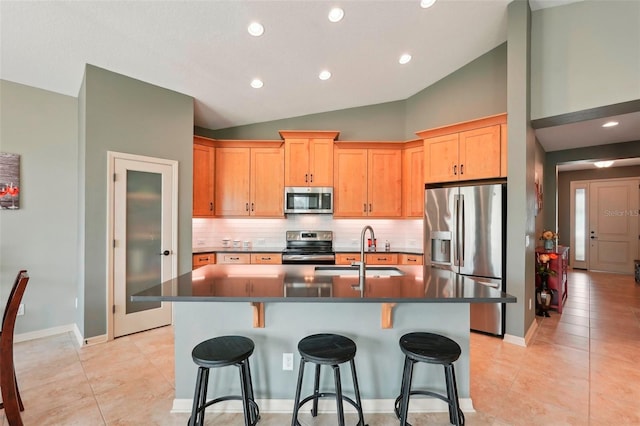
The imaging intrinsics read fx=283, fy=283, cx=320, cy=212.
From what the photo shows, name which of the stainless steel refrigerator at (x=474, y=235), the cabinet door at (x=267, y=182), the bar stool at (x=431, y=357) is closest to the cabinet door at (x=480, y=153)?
the stainless steel refrigerator at (x=474, y=235)

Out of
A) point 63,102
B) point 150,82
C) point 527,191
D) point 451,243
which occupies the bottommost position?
point 451,243

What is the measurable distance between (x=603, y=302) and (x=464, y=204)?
11.3 ft

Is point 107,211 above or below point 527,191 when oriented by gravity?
below

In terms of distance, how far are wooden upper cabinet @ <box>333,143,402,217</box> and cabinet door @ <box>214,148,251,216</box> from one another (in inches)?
56.9

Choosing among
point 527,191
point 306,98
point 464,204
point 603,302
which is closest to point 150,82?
point 306,98

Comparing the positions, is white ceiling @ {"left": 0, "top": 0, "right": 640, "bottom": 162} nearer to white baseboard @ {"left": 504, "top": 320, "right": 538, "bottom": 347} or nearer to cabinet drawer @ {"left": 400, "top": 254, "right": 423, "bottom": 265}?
cabinet drawer @ {"left": 400, "top": 254, "right": 423, "bottom": 265}

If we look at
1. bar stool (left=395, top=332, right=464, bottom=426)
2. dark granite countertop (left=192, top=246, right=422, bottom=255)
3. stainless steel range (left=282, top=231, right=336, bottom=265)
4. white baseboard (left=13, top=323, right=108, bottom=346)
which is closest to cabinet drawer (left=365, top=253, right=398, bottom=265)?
dark granite countertop (left=192, top=246, right=422, bottom=255)

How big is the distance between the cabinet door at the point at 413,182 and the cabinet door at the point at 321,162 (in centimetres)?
119

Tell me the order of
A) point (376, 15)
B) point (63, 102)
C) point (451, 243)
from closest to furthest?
point (376, 15) < point (63, 102) < point (451, 243)

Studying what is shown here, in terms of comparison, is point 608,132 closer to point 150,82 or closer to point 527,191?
point 527,191

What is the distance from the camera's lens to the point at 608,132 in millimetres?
4758

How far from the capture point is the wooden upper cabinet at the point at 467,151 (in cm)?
332

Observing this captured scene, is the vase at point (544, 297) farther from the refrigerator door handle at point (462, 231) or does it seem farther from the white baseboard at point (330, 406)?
the white baseboard at point (330, 406)

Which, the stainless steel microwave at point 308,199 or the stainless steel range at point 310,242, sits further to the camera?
the stainless steel range at point 310,242
